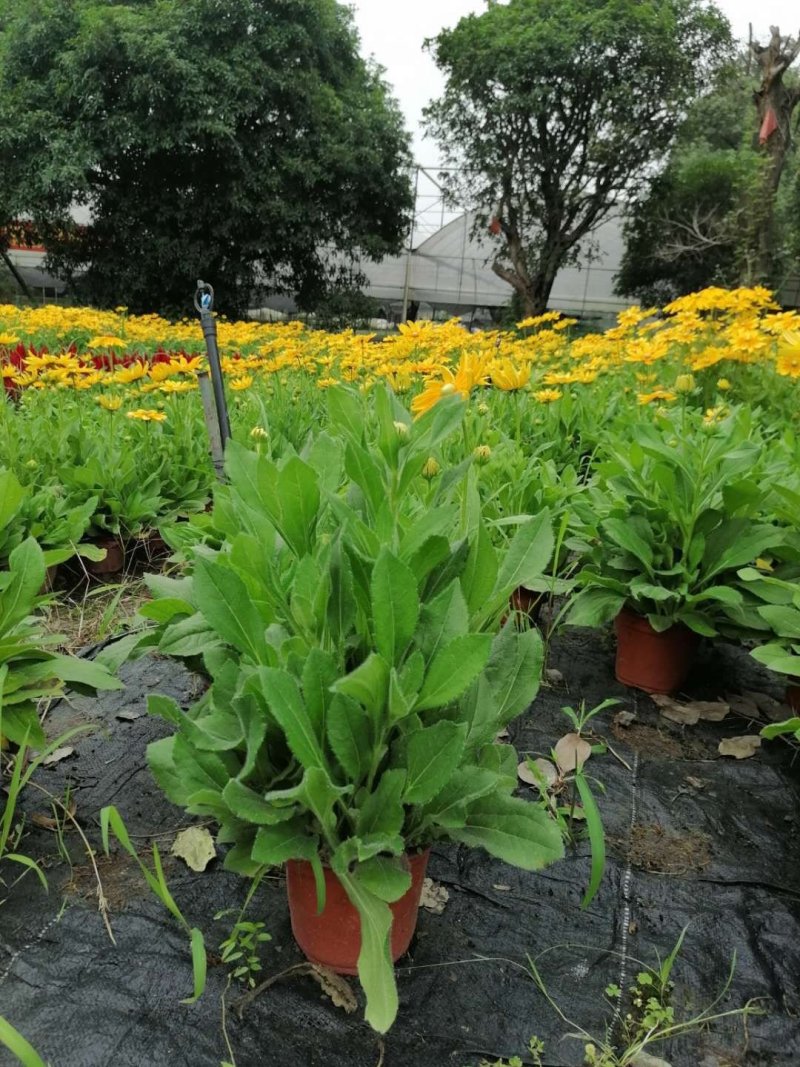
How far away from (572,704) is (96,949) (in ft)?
3.32

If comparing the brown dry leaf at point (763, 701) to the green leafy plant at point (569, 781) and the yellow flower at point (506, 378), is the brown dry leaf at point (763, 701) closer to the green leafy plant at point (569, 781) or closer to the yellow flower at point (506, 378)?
the green leafy plant at point (569, 781)

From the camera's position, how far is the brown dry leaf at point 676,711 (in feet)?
4.98

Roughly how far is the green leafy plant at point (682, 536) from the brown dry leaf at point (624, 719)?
0.20 metres

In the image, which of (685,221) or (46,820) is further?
(685,221)

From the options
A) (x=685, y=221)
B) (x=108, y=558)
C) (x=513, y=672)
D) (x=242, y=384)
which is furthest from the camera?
(x=685, y=221)

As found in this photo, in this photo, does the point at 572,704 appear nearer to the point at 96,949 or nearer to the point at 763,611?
the point at 763,611

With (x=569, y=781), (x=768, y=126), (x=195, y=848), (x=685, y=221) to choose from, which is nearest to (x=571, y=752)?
(x=569, y=781)

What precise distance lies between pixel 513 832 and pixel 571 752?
1.99 ft

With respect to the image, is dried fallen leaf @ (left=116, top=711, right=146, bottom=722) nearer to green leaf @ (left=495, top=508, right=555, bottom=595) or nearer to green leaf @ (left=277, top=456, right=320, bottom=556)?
green leaf @ (left=277, top=456, right=320, bottom=556)

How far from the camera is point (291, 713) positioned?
0.71 metres

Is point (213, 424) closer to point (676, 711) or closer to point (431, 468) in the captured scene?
point (431, 468)

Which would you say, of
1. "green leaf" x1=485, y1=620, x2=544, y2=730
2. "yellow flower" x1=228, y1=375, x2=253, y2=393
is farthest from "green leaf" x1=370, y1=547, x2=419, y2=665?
"yellow flower" x1=228, y1=375, x2=253, y2=393

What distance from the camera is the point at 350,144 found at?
44.6 feet

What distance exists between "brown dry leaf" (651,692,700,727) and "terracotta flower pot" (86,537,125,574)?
1.72 metres
